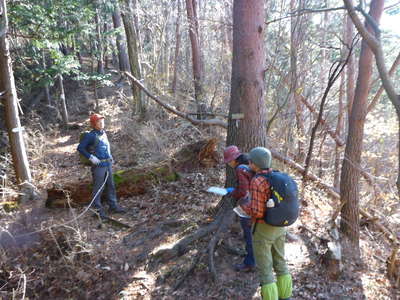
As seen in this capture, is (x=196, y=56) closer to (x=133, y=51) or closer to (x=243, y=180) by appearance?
(x=133, y=51)

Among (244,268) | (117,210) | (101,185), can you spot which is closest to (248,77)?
(244,268)

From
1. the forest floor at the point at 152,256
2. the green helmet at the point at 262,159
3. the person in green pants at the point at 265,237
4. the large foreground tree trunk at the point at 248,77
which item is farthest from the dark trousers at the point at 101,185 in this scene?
the green helmet at the point at 262,159

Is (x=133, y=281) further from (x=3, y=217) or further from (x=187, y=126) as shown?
(x=187, y=126)

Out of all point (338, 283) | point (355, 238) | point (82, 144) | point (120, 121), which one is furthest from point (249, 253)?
point (120, 121)

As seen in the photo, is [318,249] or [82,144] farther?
[82,144]

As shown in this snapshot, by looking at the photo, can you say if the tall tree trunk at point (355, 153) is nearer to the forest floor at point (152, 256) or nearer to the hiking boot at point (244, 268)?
the forest floor at point (152, 256)

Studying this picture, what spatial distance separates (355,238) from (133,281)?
406cm

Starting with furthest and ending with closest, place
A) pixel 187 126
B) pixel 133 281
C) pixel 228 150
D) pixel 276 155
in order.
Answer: pixel 187 126, pixel 276 155, pixel 133 281, pixel 228 150

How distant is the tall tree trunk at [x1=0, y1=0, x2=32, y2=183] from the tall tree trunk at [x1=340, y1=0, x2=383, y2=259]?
731cm

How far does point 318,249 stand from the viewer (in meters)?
4.73

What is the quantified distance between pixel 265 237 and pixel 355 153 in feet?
10.5

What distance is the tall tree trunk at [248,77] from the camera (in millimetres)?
4805

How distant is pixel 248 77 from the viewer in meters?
4.93

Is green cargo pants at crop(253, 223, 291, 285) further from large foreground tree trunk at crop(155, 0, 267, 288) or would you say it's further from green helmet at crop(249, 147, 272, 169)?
large foreground tree trunk at crop(155, 0, 267, 288)
